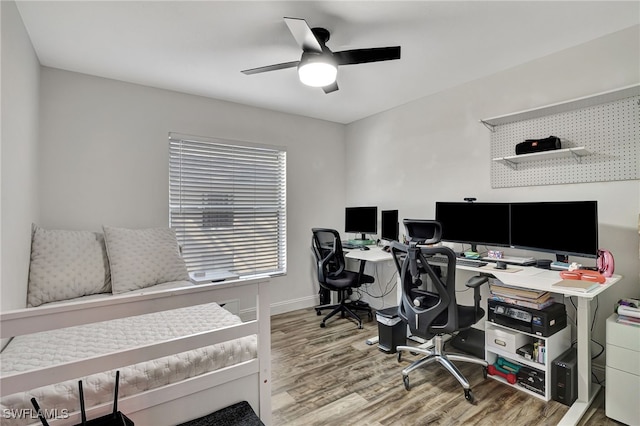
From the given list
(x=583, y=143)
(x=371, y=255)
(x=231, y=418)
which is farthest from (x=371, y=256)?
(x=231, y=418)

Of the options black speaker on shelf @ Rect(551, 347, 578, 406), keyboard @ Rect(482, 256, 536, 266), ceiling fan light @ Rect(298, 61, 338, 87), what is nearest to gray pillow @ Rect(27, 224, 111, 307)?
ceiling fan light @ Rect(298, 61, 338, 87)

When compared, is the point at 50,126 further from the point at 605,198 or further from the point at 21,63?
the point at 605,198

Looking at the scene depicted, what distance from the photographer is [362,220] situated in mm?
3963

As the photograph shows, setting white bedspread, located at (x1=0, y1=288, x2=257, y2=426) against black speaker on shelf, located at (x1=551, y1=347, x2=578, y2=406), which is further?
black speaker on shelf, located at (x1=551, y1=347, x2=578, y2=406)

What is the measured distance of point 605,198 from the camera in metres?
2.22

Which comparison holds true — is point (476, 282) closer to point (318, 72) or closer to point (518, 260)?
point (518, 260)

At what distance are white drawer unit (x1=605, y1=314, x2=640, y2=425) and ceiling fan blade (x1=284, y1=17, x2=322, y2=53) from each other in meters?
2.46

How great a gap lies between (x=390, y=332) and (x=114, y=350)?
2.06 m

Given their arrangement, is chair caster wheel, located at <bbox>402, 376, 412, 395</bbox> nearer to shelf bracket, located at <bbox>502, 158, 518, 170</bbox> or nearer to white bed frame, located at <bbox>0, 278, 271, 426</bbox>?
white bed frame, located at <bbox>0, 278, 271, 426</bbox>

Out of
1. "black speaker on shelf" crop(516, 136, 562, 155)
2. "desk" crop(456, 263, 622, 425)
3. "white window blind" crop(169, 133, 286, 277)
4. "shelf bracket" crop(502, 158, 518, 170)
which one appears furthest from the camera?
"white window blind" crop(169, 133, 286, 277)

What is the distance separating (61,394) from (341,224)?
356 cm

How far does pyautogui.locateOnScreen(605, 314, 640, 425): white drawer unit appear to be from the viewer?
176 cm

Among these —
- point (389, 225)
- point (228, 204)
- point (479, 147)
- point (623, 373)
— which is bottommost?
point (623, 373)

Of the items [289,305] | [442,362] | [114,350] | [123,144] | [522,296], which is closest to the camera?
[114,350]
